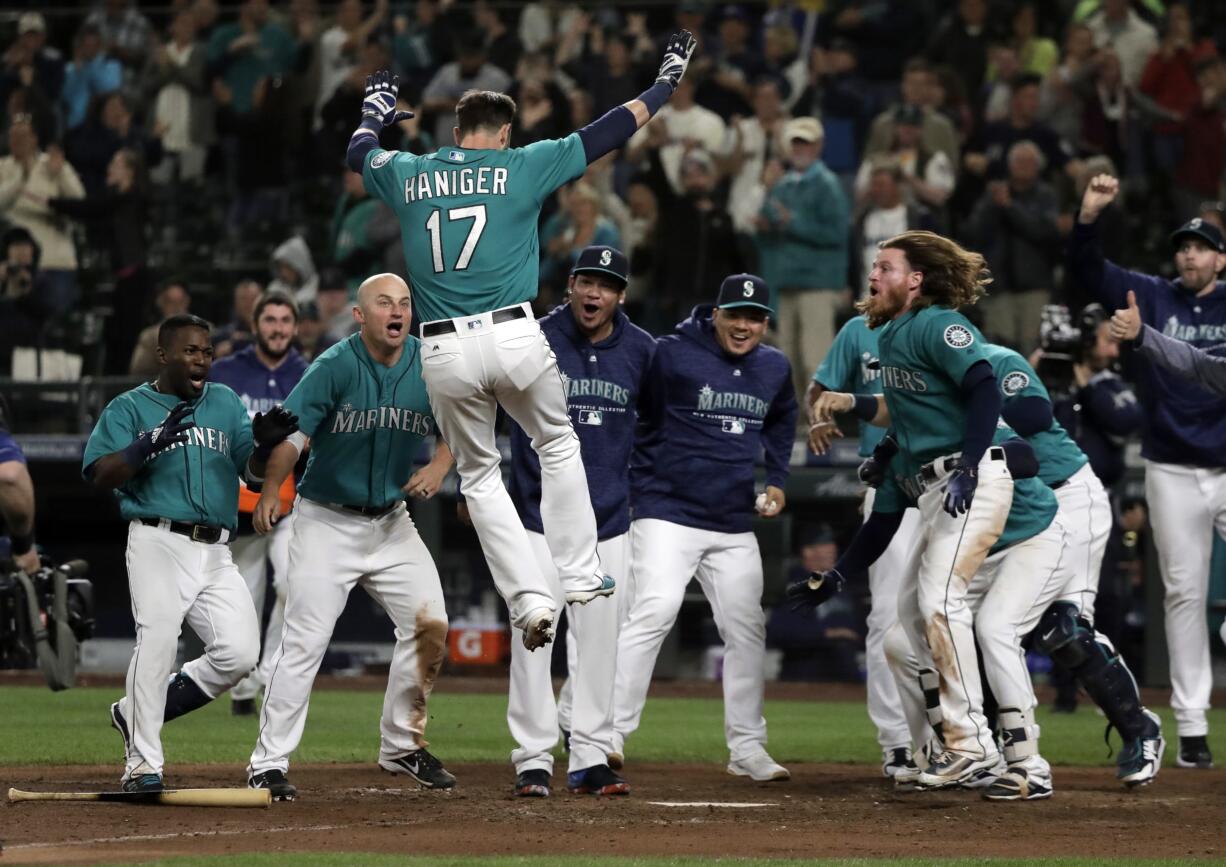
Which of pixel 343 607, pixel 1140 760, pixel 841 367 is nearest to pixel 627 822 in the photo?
pixel 343 607

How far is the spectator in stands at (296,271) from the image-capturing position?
15430 mm

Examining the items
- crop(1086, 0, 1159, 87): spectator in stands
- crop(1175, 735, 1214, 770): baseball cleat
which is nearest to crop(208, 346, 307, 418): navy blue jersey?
crop(1175, 735, 1214, 770): baseball cleat

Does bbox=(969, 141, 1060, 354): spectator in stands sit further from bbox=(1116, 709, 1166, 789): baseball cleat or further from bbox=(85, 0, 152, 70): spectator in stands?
bbox=(85, 0, 152, 70): spectator in stands

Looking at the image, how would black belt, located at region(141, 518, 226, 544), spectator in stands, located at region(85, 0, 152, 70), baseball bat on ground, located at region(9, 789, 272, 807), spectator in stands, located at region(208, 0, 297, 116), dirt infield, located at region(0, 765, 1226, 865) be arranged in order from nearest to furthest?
1. dirt infield, located at region(0, 765, 1226, 865)
2. baseball bat on ground, located at region(9, 789, 272, 807)
3. black belt, located at region(141, 518, 226, 544)
4. spectator in stands, located at region(208, 0, 297, 116)
5. spectator in stands, located at region(85, 0, 152, 70)

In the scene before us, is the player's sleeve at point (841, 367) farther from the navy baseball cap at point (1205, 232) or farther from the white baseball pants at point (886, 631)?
the navy baseball cap at point (1205, 232)

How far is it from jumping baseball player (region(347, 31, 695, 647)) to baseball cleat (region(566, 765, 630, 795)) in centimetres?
90

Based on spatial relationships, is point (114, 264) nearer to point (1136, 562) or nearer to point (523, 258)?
point (1136, 562)

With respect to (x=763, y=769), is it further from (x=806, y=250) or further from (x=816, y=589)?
(x=806, y=250)

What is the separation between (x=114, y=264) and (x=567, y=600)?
433 inches

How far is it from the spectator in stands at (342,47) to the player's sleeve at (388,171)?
35.8 feet

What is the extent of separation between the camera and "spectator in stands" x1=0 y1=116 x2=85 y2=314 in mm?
16344

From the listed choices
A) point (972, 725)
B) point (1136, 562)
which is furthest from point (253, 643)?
point (1136, 562)

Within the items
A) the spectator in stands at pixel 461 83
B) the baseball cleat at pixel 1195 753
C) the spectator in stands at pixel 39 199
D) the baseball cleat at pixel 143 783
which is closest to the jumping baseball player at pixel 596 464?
the baseball cleat at pixel 143 783

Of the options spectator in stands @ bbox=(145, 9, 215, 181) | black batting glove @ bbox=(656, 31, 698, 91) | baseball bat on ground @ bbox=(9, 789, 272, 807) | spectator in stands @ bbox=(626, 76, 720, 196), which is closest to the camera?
baseball bat on ground @ bbox=(9, 789, 272, 807)
